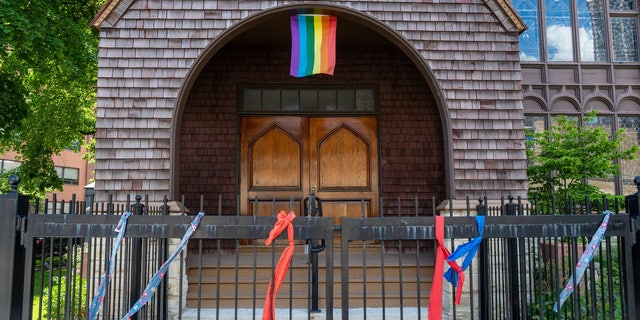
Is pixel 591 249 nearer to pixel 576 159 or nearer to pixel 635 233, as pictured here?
pixel 635 233

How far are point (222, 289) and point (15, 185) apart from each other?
3.45 meters

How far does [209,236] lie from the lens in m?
2.94

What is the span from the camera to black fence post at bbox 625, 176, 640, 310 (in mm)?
3154

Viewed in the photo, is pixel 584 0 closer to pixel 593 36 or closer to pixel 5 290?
pixel 593 36

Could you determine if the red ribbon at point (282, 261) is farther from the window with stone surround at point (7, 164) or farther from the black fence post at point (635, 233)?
the window with stone surround at point (7, 164)

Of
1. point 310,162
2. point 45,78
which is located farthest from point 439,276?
point 45,78

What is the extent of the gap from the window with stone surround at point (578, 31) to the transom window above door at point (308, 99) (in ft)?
9.99

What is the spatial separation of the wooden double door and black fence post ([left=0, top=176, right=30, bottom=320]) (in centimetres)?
484

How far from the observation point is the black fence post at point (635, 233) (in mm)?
3154

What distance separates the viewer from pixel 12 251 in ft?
9.73

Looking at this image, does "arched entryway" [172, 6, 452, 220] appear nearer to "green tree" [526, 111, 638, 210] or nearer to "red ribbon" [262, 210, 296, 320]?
"green tree" [526, 111, 638, 210]

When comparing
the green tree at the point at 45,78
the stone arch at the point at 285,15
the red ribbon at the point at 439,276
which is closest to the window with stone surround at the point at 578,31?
the stone arch at the point at 285,15

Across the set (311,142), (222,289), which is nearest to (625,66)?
(311,142)

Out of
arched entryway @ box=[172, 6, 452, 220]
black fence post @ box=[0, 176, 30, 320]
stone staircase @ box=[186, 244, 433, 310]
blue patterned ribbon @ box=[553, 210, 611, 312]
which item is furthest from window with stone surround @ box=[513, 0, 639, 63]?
black fence post @ box=[0, 176, 30, 320]
